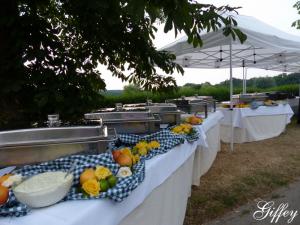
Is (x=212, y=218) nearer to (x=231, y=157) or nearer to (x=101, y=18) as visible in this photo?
(x=101, y=18)

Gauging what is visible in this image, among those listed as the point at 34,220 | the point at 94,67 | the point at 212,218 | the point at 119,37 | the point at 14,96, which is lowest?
the point at 212,218

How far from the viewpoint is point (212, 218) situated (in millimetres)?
2609

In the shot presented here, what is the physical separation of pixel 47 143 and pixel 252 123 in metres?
4.93

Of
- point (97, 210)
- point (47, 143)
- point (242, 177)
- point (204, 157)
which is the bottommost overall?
point (242, 177)

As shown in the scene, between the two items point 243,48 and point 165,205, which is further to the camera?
point 243,48

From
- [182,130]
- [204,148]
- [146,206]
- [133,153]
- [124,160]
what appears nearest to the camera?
[124,160]

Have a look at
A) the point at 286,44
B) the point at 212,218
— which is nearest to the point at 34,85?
the point at 212,218

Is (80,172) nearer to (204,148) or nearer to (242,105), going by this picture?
(204,148)

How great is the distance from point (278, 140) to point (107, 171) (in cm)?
531

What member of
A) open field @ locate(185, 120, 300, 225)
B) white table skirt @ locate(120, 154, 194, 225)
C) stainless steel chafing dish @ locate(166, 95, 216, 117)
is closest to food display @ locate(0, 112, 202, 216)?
white table skirt @ locate(120, 154, 194, 225)

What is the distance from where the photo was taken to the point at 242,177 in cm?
366

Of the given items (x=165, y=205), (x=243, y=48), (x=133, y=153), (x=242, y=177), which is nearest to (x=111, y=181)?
(x=133, y=153)

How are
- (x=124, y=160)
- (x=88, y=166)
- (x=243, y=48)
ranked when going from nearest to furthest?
(x=88, y=166) < (x=124, y=160) < (x=243, y=48)

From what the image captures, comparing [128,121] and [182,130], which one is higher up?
[128,121]
